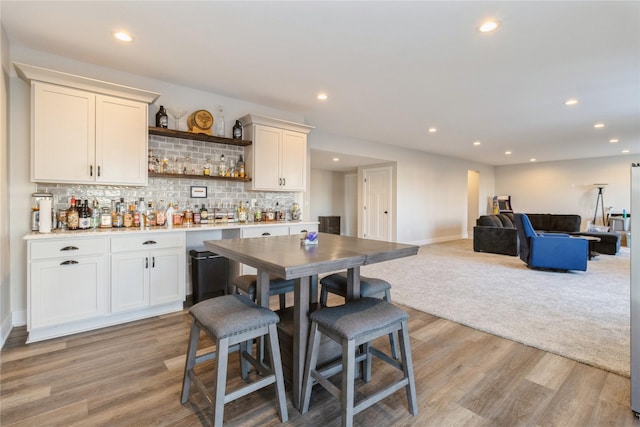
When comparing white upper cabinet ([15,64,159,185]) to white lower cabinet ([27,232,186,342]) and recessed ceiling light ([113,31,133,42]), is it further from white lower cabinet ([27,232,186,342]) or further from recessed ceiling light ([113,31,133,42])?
white lower cabinet ([27,232,186,342])

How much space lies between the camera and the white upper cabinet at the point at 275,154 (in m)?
4.02

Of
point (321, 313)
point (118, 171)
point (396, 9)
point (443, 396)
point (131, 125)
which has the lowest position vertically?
point (443, 396)

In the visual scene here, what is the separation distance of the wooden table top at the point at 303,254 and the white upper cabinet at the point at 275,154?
1.97 meters

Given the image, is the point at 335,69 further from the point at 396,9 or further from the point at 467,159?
the point at 467,159

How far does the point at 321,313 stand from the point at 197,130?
2.90m

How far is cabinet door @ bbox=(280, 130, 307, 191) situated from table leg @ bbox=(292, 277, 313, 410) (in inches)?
109

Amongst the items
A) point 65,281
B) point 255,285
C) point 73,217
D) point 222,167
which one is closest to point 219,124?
point 222,167

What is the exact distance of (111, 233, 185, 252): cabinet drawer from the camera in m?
2.81

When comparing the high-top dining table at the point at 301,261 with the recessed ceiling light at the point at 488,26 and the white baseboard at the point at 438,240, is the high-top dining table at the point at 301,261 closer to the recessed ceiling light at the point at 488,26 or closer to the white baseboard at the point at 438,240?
the recessed ceiling light at the point at 488,26

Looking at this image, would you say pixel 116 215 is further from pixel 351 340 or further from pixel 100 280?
pixel 351 340

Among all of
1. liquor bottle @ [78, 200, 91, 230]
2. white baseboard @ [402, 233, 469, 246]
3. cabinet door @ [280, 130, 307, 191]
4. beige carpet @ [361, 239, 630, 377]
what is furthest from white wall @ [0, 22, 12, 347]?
white baseboard @ [402, 233, 469, 246]

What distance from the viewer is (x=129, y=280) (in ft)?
9.41

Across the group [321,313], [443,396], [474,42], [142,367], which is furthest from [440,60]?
[142,367]

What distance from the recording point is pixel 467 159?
30.8 feet
